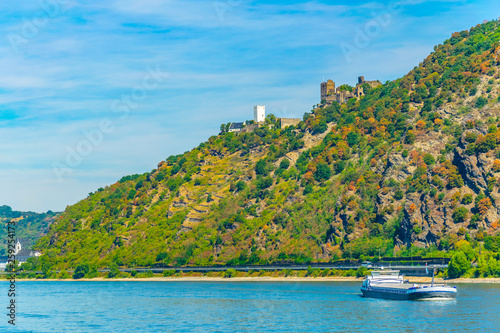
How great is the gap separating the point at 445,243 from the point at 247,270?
58.9 metres

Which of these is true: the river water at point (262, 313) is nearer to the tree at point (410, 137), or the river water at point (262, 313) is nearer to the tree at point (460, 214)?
the tree at point (460, 214)

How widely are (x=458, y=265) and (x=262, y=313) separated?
194ft

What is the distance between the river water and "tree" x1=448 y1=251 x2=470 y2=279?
8868mm

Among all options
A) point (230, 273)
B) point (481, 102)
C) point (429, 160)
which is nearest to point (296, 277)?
point (230, 273)

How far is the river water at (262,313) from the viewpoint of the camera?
77.2 meters

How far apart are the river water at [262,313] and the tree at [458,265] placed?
8868 mm

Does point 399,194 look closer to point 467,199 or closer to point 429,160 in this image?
point 429,160

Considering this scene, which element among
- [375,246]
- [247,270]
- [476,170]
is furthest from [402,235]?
[247,270]

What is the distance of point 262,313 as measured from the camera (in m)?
91.9

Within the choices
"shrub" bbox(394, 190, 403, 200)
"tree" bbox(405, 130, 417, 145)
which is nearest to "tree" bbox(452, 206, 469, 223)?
"shrub" bbox(394, 190, 403, 200)

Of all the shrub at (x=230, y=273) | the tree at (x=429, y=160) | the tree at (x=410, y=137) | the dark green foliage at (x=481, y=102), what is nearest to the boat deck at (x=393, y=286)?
the tree at (x=429, y=160)

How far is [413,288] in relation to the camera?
4190 inches

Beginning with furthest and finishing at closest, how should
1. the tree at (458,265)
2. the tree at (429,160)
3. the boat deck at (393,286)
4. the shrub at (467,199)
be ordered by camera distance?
the tree at (429,160)
the shrub at (467,199)
the tree at (458,265)
the boat deck at (393,286)

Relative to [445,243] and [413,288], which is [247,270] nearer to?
[445,243]
